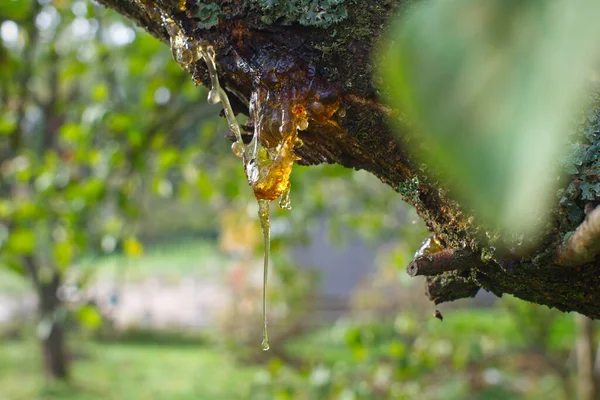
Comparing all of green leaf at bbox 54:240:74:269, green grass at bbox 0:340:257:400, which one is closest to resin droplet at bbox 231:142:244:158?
green leaf at bbox 54:240:74:269

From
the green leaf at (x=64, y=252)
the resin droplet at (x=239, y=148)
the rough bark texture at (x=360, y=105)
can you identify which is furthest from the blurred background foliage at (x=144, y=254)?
the rough bark texture at (x=360, y=105)

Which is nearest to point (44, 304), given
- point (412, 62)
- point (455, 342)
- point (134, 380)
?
point (134, 380)

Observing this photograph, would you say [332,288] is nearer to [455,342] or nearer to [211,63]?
[455,342]

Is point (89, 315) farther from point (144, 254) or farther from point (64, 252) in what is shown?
point (144, 254)

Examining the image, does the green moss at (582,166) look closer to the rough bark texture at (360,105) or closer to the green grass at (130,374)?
the rough bark texture at (360,105)

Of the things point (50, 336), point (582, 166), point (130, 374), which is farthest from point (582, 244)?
point (130, 374)
